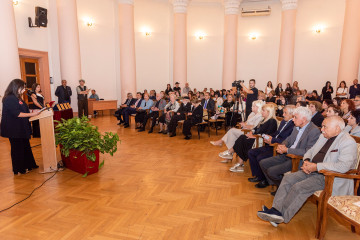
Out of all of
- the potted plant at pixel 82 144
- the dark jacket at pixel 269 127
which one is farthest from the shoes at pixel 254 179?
the potted plant at pixel 82 144

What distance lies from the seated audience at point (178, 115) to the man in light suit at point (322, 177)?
479cm

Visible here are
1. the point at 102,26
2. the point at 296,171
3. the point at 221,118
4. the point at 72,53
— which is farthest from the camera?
the point at 102,26

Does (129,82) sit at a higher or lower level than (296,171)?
higher

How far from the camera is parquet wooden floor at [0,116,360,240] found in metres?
2.62

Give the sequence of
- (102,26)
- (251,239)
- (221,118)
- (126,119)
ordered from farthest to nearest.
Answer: (102,26) < (126,119) < (221,118) < (251,239)

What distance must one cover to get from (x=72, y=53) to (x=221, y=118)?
624 cm

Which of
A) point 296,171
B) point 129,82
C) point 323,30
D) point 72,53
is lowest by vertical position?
point 296,171

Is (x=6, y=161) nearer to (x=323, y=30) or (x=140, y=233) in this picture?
(x=140, y=233)

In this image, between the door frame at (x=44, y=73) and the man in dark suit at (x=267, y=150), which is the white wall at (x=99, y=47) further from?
the man in dark suit at (x=267, y=150)

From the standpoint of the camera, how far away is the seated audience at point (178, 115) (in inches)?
291

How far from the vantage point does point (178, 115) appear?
7.41 m

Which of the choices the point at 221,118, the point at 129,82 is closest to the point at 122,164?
the point at 221,118

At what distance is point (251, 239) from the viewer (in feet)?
8.25

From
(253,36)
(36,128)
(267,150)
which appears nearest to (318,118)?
(267,150)
